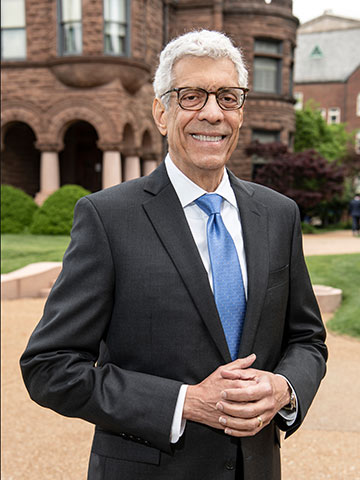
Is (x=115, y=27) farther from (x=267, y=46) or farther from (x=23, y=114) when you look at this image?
(x=267, y=46)

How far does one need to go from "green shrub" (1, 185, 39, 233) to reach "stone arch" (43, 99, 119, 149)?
2.92 metres

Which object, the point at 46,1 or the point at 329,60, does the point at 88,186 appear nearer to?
the point at 46,1

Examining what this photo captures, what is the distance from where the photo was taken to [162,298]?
182cm

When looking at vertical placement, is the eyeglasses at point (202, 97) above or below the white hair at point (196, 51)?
below

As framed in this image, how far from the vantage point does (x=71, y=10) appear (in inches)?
728

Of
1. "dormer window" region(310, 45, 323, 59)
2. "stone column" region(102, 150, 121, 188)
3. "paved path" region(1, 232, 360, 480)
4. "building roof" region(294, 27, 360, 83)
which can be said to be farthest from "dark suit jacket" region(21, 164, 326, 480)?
"dormer window" region(310, 45, 323, 59)

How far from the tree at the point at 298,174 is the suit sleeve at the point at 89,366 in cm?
2030

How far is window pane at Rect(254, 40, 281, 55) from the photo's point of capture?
941 inches

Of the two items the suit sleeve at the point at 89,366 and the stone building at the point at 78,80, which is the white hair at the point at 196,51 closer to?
the suit sleeve at the point at 89,366

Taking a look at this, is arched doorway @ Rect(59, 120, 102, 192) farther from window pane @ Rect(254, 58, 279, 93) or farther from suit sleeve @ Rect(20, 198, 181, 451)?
suit sleeve @ Rect(20, 198, 181, 451)

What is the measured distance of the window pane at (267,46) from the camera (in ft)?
78.4

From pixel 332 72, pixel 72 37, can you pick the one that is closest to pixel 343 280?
pixel 72 37

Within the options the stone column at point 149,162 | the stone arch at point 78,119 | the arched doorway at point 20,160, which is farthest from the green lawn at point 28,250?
the stone column at point 149,162

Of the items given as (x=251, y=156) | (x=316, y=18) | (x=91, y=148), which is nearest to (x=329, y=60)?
(x=316, y=18)
